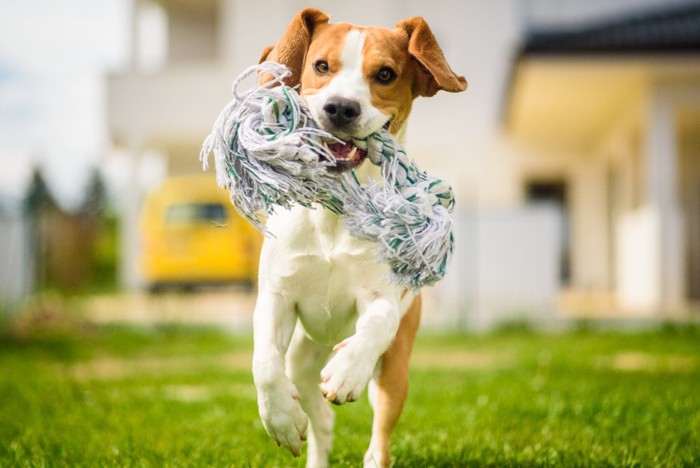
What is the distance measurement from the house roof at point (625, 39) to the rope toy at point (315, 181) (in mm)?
8882

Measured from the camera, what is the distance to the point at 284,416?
8.57 feet

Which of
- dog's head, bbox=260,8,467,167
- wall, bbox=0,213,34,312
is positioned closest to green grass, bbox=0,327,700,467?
dog's head, bbox=260,8,467,167

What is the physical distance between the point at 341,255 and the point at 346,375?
455 mm

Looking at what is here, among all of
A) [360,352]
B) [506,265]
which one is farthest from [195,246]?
[360,352]

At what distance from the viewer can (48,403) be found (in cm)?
511

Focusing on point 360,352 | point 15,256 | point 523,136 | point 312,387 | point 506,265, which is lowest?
point 506,265

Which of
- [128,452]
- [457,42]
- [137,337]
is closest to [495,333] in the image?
[137,337]

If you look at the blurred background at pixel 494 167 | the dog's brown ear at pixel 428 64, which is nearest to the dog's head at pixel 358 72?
the dog's brown ear at pixel 428 64

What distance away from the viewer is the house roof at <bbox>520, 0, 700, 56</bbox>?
11.1 metres

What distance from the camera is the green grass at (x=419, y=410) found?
3.58 meters

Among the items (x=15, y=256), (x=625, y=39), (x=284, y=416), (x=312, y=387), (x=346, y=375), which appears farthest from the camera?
(x=625, y=39)

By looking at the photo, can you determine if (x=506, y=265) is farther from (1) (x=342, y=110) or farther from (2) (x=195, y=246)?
(1) (x=342, y=110)

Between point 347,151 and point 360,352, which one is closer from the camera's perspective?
point 360,352

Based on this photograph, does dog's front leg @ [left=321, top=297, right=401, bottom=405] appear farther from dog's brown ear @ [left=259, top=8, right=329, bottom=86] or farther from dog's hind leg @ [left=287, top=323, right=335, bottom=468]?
dog's brown ear @ [left=259, top=8, right=329, bottom=86]
